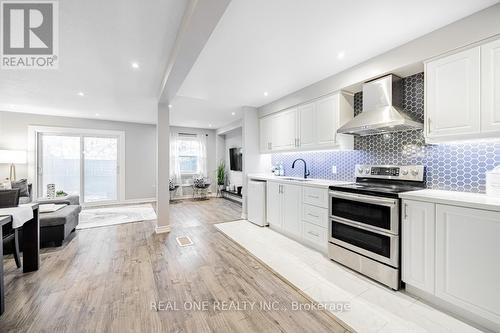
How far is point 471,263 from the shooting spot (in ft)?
5.16

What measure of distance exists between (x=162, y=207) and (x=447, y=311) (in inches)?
156

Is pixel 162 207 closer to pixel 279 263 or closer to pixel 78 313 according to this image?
pixel 78 313

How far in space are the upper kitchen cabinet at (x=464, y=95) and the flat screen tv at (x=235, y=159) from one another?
4959mm

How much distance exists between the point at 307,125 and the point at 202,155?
4857mm

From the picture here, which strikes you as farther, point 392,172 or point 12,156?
point 12,156

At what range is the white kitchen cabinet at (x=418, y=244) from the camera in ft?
5.84

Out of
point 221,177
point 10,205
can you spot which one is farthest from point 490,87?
point 221,177

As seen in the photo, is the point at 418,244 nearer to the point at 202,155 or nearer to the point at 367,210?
the point at 367,210

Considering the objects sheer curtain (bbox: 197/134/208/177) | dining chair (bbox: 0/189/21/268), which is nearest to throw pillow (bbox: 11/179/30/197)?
dining chair (bbox: 0/189/21/268)

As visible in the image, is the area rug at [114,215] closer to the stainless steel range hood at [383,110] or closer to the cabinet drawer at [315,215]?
the cabinet drawer at [315,215]

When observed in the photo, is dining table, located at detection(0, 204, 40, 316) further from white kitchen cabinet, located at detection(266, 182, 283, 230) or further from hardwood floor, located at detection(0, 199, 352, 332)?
white kitchen cabinet, located at detection(266, 182, 283, 230)

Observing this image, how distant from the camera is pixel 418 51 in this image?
2.10 m

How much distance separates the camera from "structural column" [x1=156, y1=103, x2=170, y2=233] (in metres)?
3.81

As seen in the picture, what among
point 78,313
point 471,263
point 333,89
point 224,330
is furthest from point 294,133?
point 78,313
